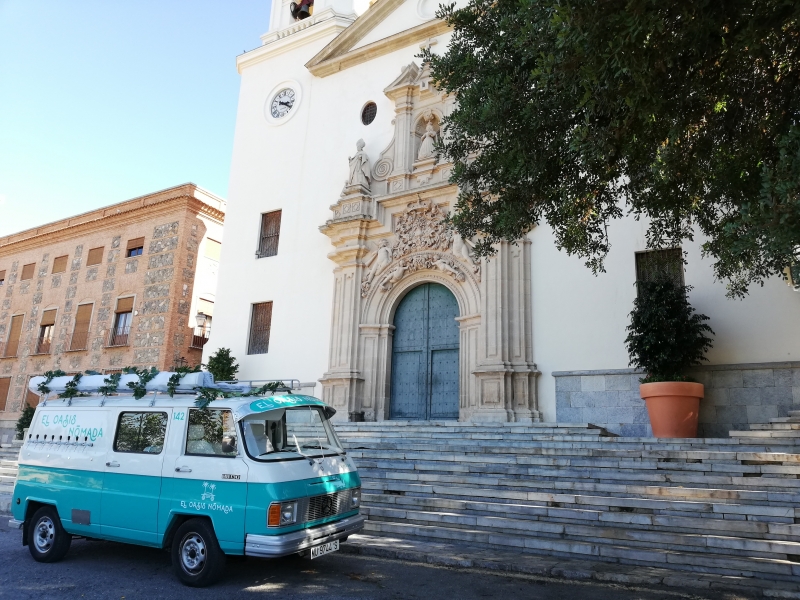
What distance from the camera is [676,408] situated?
9547 millimetres

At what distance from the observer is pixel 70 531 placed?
6.40m

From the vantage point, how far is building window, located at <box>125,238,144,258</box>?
74.8ft

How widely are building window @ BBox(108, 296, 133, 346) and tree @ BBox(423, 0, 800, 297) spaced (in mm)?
17010

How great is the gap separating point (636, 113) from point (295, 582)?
5452 mm

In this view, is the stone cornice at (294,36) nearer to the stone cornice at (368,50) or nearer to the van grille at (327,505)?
the stone cornice at (368,50)

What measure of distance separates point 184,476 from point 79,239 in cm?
2239

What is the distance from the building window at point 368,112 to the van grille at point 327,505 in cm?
1220

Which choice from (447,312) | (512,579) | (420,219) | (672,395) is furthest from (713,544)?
(420,219)

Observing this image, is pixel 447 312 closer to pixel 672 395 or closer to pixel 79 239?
pixel 672 395

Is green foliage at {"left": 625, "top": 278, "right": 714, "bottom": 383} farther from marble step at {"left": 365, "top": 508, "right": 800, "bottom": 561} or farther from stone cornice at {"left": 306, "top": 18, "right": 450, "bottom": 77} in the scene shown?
stone cornice at {"left": 306, "top": 18, "right": 450, "bottom": 77}

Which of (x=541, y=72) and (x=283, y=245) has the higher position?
(x=283, y=245)

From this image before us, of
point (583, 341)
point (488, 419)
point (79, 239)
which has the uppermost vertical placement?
point (79, 239)

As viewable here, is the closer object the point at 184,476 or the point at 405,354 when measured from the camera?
the point at 184,476

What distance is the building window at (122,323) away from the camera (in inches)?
856
